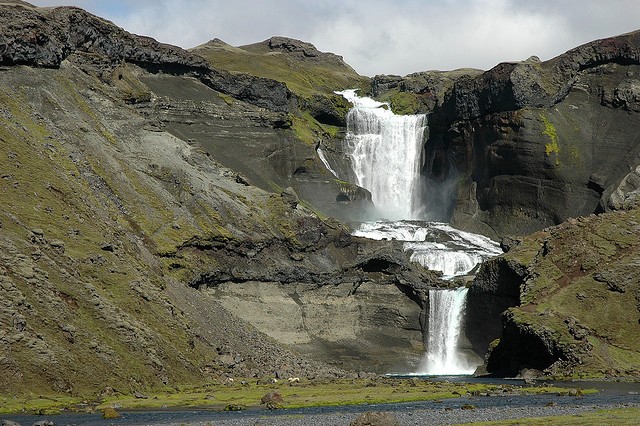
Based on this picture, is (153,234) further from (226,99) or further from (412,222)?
(412,222)

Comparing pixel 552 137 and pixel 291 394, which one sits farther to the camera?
pixel 552 137

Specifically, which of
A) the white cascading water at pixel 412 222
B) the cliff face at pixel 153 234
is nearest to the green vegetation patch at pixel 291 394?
the cliff face at pixel 153 234

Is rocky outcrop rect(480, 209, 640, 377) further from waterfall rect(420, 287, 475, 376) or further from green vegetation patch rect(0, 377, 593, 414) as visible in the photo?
green vegetation patch rect(0, 377, 593, 414)

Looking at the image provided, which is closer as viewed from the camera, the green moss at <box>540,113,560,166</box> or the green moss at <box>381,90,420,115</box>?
the green moss at <box>540,113,560,166</box>

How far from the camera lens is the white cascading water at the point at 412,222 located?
382 feet

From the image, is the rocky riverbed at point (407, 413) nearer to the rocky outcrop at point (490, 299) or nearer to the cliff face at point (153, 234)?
the cliff face at point (153, 234)

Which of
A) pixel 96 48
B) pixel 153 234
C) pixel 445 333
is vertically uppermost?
pixel 96 48

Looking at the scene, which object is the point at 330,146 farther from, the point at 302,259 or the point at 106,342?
the point at 106,342

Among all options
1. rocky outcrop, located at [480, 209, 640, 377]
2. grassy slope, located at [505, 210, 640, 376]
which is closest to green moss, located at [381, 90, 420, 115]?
rocky outcrop, located at [480, 209, 640, 377]

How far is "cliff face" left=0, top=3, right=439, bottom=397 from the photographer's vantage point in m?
68.8

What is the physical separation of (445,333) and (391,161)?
62889mm

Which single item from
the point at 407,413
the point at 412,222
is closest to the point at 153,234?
the point at 407,413

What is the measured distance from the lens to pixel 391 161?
175 m

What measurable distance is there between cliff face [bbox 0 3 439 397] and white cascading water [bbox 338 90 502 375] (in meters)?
4.06
